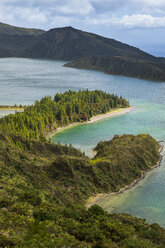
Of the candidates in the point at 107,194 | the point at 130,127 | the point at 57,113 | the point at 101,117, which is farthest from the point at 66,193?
the point at 101,117

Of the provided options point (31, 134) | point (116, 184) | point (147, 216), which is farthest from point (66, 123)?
point (147, 216)

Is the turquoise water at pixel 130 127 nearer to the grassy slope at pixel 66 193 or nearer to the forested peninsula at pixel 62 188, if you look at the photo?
the forested peninsula at pixel 62 188

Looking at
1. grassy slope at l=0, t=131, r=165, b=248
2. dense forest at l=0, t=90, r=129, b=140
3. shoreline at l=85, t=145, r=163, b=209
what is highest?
dense forest at l=0, t=90, r=129, b=140

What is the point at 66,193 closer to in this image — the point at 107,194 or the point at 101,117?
the point at 107,194

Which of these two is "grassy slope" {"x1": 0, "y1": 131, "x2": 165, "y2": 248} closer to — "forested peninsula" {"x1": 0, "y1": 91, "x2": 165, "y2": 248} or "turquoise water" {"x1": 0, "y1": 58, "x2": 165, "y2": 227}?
"forested peninsula" {"x1": 0, "y1": 91, "x2": 165, "y2": 248}

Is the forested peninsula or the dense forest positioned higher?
the dense forest

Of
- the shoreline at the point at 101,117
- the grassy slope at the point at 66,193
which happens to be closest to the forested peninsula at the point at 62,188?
the grassy slope at the point at 66,193

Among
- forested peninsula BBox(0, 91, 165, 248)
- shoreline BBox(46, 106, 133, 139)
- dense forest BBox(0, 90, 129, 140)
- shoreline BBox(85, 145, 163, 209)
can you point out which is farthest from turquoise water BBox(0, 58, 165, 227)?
dense forest BBox(0, 90, 129, 140)
